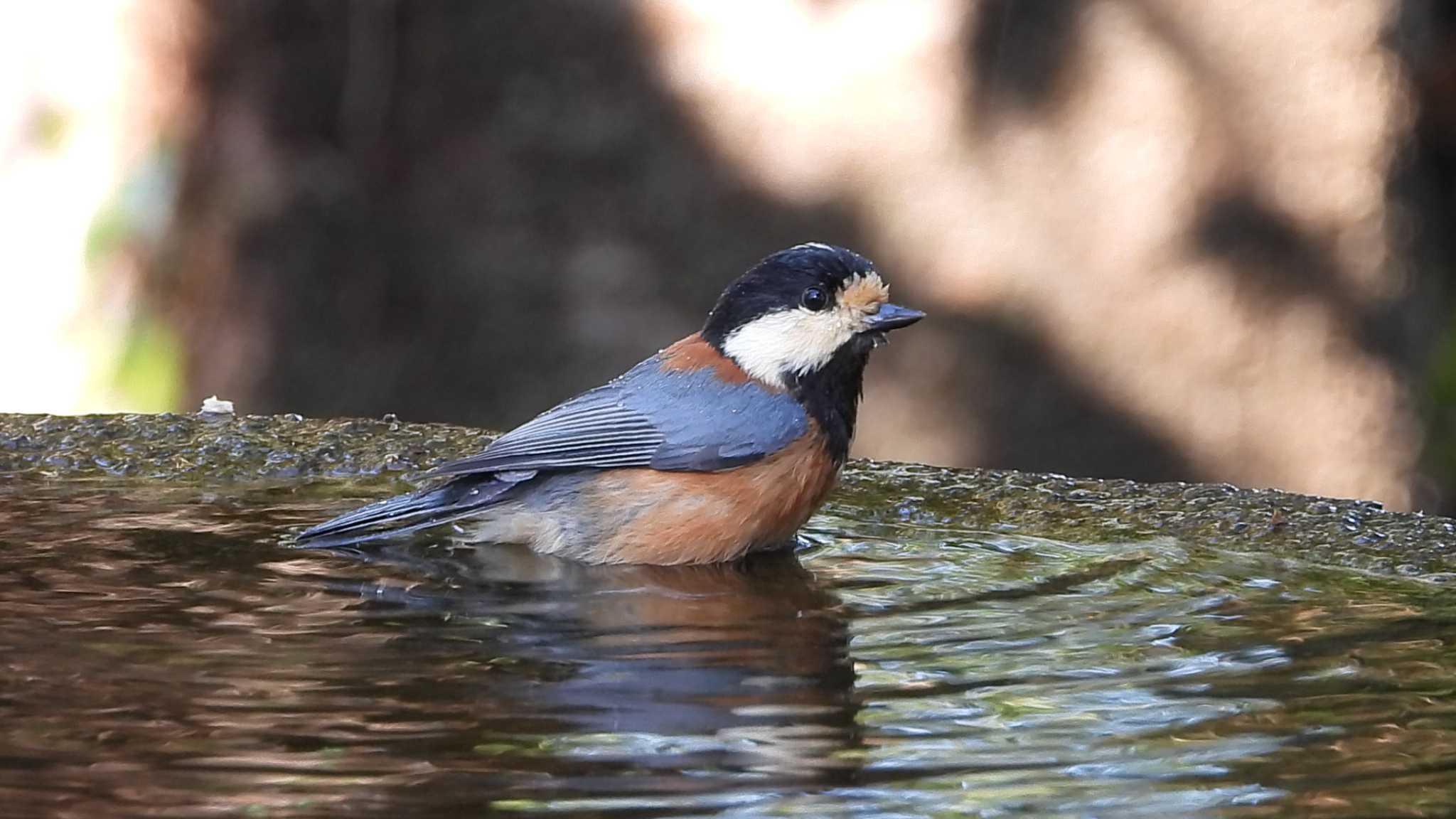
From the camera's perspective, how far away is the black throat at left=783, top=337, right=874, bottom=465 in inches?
146

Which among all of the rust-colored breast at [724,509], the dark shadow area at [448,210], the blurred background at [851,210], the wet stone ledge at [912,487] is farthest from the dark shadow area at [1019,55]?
the rust-colored breast at [724,509]

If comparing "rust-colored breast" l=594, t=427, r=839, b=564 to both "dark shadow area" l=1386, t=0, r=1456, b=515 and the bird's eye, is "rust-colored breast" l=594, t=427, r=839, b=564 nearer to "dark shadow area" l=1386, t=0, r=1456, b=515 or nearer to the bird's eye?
the bird's eye

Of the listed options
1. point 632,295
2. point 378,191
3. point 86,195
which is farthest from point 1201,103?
point 86,195

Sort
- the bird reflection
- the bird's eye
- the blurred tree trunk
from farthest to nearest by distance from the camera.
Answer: the blurred tree trunk < the bird's eye < the bird reflection

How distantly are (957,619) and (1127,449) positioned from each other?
3.91m

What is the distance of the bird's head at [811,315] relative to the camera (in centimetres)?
381

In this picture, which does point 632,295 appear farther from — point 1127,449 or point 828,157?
point 1127,449

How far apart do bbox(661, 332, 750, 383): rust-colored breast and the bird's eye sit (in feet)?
0.61

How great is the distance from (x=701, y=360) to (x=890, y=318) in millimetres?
416

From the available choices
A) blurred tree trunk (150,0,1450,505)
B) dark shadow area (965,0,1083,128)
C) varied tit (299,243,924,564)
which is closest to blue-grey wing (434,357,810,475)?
varied tit (299,243,924,564)

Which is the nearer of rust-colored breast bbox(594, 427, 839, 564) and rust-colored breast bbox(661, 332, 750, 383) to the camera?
rust-colored breast bbox(594, 427, 839, 564)

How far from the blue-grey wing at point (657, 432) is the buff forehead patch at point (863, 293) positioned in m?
0.23

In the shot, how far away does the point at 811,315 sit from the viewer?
3.81m

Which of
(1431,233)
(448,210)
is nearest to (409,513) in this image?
(448,210)
